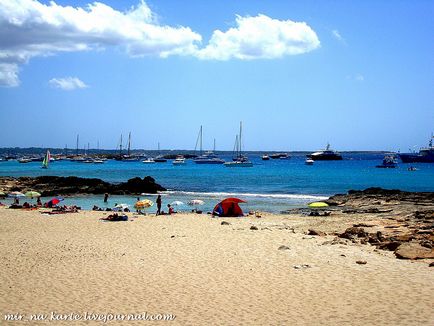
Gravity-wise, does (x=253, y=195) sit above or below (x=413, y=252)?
below

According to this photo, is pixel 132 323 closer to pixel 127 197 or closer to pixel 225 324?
pixel 225 324

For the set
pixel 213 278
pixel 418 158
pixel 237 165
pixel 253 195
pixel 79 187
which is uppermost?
pixel 418 158

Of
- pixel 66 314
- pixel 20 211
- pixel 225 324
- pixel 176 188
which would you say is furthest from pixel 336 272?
pixel 176 188

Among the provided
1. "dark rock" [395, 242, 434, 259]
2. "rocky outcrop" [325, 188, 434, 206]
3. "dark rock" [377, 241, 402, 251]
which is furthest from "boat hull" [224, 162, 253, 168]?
"dark rock" [395, 242, 434, 259]

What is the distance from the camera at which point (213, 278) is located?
12.5 metres

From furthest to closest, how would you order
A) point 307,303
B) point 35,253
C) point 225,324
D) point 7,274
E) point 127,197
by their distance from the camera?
point 127,197 < point 35,253 < point 7,274 < point 307,303 < point 225,324

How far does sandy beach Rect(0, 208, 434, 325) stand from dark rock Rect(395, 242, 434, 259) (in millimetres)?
421

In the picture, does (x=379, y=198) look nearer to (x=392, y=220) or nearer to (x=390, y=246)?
(x=392, y=220)

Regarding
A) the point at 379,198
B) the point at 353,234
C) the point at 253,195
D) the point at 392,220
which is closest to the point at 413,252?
the point at 353,234

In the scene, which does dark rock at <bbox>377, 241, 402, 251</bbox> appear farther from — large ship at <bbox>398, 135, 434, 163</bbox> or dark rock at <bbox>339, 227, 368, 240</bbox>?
large ship at <bbox>398, 135, 434, 163</bbox>

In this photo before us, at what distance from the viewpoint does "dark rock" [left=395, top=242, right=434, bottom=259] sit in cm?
1442

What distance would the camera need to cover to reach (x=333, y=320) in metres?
9.27

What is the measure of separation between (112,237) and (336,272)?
10622 millimetres

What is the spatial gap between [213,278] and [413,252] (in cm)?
737
